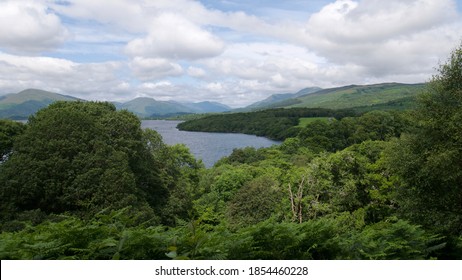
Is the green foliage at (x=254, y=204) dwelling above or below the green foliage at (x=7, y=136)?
below

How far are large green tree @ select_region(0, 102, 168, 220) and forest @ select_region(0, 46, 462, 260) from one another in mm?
75

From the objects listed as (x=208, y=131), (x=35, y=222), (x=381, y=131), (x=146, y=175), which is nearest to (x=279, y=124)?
(x=208, y=131)

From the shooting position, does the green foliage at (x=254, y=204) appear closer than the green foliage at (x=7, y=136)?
Yes

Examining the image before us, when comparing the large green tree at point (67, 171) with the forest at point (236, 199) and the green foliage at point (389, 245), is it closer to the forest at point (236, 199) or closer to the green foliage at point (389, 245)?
the forest at point (236, 199)

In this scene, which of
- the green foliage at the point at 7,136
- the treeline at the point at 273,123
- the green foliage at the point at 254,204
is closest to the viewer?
the green foliage at the point at 254,204

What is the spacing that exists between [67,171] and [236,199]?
1368 cm

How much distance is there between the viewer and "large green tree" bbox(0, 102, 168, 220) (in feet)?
74.0

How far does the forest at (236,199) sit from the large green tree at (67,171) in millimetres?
75

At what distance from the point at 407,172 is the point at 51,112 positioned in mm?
24328

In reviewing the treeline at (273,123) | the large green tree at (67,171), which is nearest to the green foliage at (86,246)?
the large green tree at (67,171)

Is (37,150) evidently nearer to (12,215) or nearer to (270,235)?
(12,215)

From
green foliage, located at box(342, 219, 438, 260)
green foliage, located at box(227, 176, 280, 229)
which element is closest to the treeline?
green foliage, located at box(227, 176, 280, 229)

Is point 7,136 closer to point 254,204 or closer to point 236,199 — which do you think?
point 236,199

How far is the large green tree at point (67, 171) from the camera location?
2255 cm
